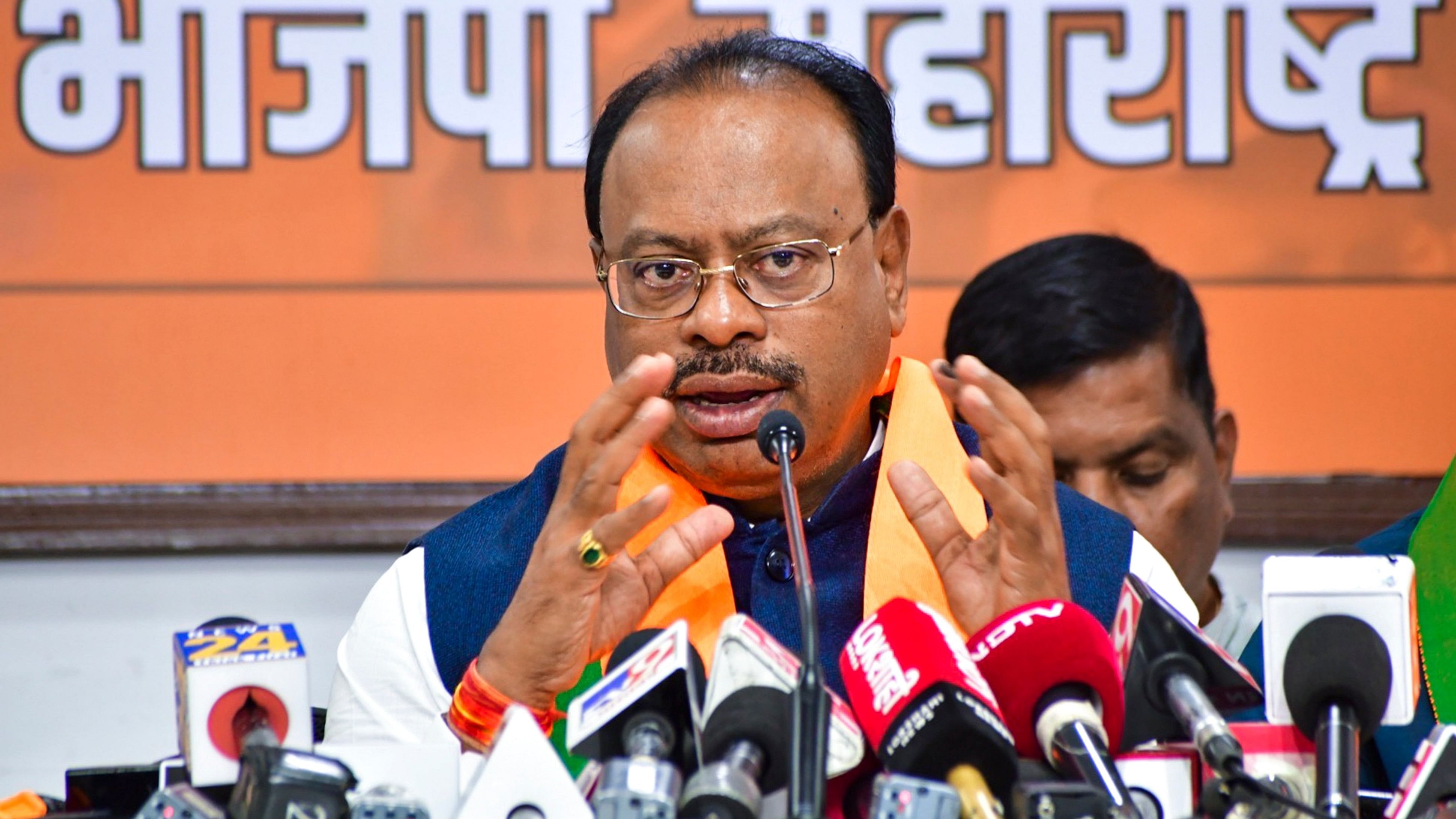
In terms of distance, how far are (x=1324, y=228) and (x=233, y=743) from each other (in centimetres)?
246

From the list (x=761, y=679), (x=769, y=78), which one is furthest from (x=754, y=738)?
(x=769, y=78)

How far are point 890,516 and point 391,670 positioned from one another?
594 millimetres

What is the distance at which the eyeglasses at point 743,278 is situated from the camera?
5.33 ft

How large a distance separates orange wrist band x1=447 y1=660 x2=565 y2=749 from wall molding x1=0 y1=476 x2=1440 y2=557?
4.53ft

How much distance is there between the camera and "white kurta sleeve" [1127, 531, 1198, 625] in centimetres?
175

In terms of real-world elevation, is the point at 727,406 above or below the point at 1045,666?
above

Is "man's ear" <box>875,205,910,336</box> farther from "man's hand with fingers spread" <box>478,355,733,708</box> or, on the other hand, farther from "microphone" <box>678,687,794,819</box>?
"microphone" <box>678,687,794,819</box>

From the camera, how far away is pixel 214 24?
2.80 metres

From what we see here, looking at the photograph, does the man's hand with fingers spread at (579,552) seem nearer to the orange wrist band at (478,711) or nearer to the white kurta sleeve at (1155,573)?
the orange wrist band at (478,711)

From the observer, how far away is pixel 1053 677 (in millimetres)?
1001

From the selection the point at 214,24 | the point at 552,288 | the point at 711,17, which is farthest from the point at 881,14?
the point at 214,24

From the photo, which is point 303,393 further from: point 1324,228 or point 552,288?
point 1324,228

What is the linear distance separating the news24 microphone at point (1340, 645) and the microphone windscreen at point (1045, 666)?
11 cm

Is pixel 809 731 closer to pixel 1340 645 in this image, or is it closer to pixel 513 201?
pixel 1340 645
